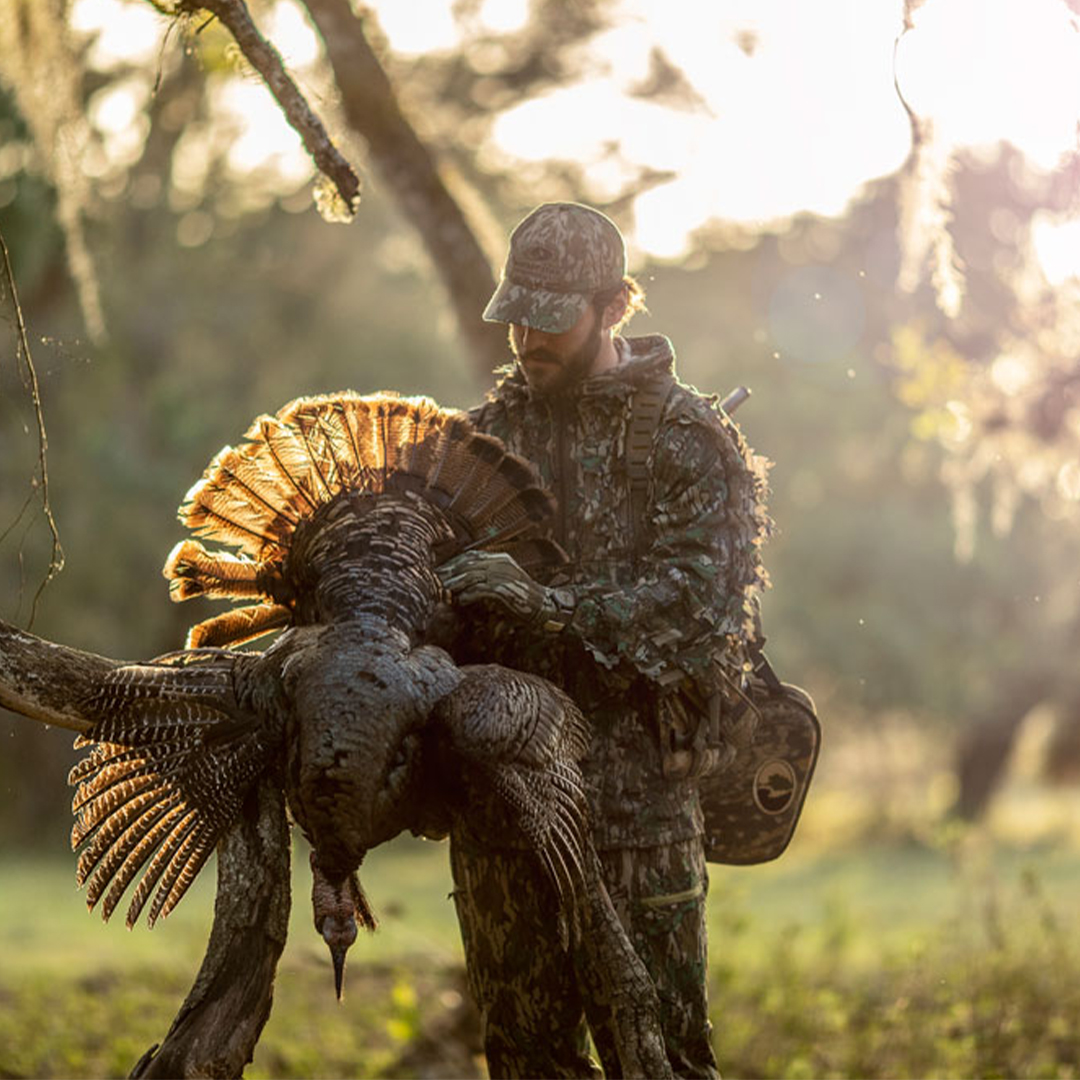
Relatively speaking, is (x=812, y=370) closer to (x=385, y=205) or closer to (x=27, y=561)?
(x=385, y=205)

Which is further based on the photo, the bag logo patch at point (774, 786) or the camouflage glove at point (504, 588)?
the bag logo patch at point (774, 786)

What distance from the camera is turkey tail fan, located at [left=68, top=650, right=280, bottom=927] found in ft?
13.1

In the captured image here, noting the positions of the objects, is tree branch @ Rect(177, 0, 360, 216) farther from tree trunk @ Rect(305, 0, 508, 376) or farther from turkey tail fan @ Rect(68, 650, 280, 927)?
tree trunk @ Rect(305, 0, 508, 376)

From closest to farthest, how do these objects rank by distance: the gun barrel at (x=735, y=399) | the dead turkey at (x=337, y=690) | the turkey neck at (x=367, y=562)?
the dead turkey at (x=337, y=690)
the turkey neck at (x=367, y=562)
the gun barrel at (x=735, y=399)

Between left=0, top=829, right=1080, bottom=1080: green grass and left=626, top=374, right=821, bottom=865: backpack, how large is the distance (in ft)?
8.57

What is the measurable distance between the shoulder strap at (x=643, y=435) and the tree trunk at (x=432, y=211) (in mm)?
3083

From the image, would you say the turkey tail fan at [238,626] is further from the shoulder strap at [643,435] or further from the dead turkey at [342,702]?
the shoulder strap at [643,435]

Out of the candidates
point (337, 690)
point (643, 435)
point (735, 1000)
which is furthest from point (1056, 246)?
point (337, 690)

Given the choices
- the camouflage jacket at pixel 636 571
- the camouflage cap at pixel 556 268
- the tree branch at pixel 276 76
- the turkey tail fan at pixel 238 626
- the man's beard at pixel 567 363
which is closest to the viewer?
the camouflage jacket at pixel 636 571

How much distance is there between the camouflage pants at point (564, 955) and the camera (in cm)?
444

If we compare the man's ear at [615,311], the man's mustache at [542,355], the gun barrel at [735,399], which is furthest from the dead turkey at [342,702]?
the gun barrel at [735,399]

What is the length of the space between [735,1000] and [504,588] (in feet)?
19.8

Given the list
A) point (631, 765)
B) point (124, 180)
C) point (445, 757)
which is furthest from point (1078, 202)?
point (124, 180)

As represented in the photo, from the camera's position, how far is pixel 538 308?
14.4 feet
